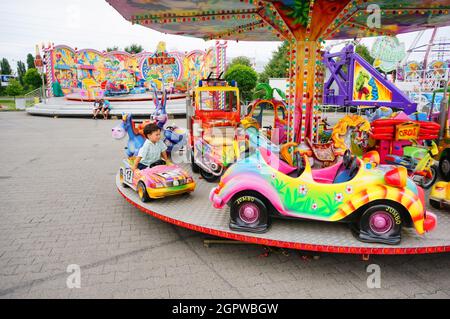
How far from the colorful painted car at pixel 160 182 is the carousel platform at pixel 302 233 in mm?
146

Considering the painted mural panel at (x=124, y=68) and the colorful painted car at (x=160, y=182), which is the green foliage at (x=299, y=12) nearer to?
the colorful painted car at (x=160, y=182)

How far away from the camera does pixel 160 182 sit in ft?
14.4

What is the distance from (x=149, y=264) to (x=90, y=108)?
1834cm

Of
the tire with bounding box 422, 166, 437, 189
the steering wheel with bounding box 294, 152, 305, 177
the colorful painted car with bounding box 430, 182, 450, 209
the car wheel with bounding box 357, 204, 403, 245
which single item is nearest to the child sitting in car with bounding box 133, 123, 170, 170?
the steering wheel with bounding box 294, 152, 305, 177

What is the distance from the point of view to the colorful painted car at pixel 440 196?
3973mm

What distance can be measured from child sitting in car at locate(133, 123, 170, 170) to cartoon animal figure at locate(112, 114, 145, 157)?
1.84 feet

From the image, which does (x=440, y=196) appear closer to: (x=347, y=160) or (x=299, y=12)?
(x=347, y=160)

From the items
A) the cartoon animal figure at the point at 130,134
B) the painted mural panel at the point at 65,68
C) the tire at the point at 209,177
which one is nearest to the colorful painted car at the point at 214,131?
the tire at the point at 209,177

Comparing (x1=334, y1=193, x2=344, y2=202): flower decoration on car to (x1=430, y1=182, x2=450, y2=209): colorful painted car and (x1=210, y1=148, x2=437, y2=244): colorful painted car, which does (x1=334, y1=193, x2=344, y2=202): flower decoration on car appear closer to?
(x1=210, y1=148, x2=437, y2=244): colorful painted car

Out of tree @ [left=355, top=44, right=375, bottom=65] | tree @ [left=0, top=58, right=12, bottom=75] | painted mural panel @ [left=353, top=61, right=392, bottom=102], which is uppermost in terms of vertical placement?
tree @ [left=0, top=58, right=12, bottom=75]

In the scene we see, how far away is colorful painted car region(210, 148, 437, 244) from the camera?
10.4 feet

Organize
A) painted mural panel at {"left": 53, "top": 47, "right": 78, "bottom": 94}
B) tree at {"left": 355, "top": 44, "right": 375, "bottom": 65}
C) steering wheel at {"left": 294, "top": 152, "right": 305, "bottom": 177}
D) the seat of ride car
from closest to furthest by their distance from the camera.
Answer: steering wheel at {"left": 294, "top": 152, "right": 305, "bottom": 177}
the seat of ride car
painted mural panel at {"left": 53, "top": 47, "right": 78, "bottom": 94}
tree at {"left": 355, "top": 44, "right": 375, "bottom": 65}

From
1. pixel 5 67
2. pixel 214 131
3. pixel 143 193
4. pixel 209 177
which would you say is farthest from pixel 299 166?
pixel 5 67
